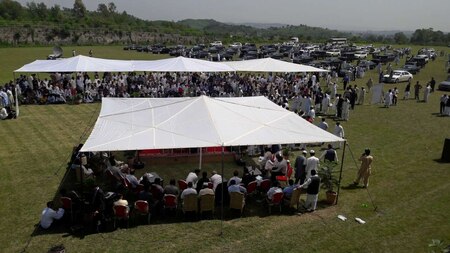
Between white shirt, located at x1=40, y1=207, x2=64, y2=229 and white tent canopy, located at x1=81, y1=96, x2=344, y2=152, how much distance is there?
1.56 m

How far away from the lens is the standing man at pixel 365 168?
37.8ft

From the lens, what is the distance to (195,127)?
10.7m

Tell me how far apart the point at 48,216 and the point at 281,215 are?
575 cm

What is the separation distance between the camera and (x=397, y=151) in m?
15.5

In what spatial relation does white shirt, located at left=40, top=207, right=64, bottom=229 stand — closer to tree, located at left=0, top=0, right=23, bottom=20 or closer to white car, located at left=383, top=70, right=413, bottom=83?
white car, located at left=383, top=70, right=413, bottom=83

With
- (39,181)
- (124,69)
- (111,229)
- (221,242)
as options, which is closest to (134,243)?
(111,229)

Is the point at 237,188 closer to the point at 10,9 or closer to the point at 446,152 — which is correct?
the point at 446,152

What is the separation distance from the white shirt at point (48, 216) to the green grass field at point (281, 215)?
25 cm

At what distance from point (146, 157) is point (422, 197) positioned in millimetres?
9020

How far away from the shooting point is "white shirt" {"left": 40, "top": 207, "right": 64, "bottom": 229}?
8.76 meters

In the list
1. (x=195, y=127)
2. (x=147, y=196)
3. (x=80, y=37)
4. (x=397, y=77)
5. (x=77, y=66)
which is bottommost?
(x=147, y=196)

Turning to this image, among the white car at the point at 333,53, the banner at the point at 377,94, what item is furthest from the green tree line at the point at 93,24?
the banner at the point at 377,94

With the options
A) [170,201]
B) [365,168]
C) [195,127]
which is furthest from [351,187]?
[170,201]

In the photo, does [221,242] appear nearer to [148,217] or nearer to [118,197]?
[148,217]
